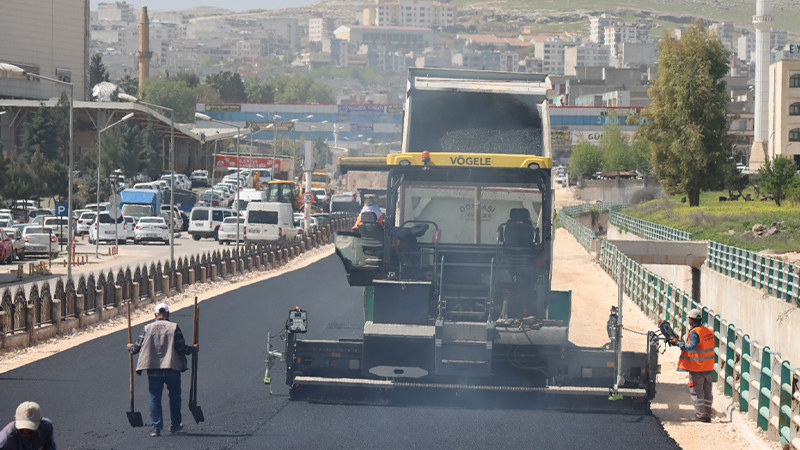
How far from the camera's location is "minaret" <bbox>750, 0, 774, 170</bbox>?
9550cm

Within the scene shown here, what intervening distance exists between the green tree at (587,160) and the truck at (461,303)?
95.0 meters

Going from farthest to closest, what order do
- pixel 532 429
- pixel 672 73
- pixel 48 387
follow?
pixel 672 73 → pixel 48 387 → pixel 532 429

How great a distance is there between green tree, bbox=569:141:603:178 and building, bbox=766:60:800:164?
24333mm

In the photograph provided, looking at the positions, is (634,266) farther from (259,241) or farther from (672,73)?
(672,73)

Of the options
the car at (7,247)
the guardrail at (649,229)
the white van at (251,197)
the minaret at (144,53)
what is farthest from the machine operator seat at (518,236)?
the minaret at (144,53)

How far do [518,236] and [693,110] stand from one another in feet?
171

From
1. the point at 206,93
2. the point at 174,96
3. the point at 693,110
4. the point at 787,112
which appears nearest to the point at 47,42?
the point at 174,96

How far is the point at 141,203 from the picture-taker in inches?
2347

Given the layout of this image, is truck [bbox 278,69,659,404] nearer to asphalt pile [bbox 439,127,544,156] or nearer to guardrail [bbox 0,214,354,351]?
asphalt pile [bbox 439,127,544,156]

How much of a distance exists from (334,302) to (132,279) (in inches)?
200

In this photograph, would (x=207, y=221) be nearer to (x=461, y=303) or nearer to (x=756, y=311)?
(x=756, y=311)

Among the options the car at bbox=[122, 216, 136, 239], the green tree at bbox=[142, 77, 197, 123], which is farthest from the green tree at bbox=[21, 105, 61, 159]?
the green tree at bbox=[142, 77, 197, 123]

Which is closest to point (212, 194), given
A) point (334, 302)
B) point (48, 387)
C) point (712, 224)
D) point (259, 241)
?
point (259, 241)

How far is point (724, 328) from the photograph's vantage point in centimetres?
1603
